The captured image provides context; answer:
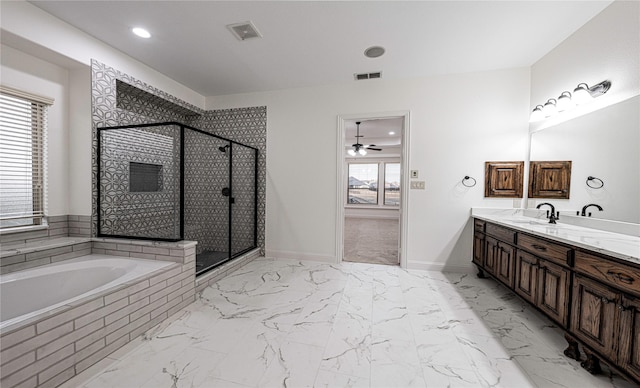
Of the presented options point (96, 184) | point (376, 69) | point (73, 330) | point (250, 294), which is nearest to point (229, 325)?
point (250, 294)

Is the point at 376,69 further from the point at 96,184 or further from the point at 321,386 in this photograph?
the point at 96,184

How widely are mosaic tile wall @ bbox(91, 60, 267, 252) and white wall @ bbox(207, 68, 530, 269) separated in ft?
0.51

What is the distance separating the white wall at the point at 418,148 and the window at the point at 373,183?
4.96m

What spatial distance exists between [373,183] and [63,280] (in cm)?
759

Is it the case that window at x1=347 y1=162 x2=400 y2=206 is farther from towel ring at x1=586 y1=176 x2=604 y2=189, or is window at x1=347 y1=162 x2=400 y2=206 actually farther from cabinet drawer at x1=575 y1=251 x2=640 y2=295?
cabinet drawer at x1=575 y1=251 x2=640 y2=295

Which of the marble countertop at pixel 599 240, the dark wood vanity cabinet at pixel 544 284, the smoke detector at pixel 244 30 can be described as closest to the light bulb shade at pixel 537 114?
the marble countertop at pixel 599 240

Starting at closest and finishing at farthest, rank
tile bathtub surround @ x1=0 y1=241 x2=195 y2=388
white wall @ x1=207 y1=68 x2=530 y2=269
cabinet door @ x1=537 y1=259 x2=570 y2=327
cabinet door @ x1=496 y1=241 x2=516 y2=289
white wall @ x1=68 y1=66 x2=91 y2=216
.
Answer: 1. tile bathtub surround @ x1=0 y1=241 x2=195 y2=388
2. cabinet door @ x1=537 y1=259 x2=570 y2=327
3. cabinet door @ x1=496 y1=241 x2=516 y2=289
4. white wall @ x1=68 y1=66 x2=91 y2=216
5. white wall @ x1=207 y1=68 x2=530 y2=269

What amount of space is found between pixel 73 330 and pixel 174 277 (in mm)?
742

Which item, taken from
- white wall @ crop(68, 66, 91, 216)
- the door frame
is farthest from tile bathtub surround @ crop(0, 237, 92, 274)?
the door frame

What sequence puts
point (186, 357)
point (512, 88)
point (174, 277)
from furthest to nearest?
1. point (512, 88)
2. point (174, 277)
3. point (186, 357)

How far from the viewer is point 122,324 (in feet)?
5.44

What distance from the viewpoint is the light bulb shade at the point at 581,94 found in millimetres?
2131

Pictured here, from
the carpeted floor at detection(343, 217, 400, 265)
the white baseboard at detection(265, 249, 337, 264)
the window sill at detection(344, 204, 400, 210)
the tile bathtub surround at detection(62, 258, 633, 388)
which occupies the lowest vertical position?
the tile bathtub surround at detection(62, 258, 633, 388)

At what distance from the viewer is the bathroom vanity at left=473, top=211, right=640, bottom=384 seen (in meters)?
1.23
